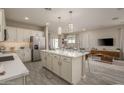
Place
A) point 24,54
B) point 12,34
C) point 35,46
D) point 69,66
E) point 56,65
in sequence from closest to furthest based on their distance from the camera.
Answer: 1. point 69,66
2. point 56,65
3. point 12,34
4. point 24,54
5. point 35,46

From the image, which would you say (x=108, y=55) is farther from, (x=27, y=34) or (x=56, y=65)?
(x=27, y=34)

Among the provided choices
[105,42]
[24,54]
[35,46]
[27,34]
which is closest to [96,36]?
[105,42]

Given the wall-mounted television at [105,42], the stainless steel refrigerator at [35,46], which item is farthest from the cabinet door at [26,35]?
the wall-mounted television at [105,42]

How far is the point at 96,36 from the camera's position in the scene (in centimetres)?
772

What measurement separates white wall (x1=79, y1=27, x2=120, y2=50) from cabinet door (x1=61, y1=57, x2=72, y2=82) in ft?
19.0

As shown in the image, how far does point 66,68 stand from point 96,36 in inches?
249

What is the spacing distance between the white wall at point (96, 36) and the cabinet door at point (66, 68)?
19.0 ft

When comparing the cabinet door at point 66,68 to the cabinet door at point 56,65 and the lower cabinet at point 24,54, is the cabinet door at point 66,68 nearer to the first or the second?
the cabinet door at point 56,65

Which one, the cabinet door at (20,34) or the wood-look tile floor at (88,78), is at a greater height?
the cabinet door at (20,34)

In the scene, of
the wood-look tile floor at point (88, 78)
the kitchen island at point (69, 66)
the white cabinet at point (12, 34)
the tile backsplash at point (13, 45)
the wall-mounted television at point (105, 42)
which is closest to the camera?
the kitchen island at point (69, 66)

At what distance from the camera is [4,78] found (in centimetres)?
93

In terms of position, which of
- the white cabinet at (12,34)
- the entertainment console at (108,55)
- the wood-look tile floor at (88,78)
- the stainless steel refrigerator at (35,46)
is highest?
the white cabinet at (12,34)

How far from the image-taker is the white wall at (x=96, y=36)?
6402 millimetres
